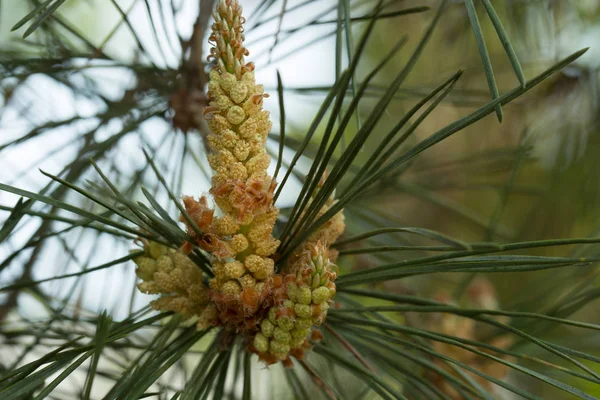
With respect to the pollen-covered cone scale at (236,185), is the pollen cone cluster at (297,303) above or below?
below

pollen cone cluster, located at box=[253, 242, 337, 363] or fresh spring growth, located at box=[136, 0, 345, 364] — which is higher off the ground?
fresh spring growth, located at box=[136, 0, 345, 364]

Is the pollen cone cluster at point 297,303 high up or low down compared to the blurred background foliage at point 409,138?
down

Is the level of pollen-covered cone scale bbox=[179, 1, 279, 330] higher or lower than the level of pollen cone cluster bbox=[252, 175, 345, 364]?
higher

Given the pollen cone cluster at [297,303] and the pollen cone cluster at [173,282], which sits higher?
the pollen cone cluster at [173,282]

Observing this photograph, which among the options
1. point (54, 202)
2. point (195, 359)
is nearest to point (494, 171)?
point (54, 202)

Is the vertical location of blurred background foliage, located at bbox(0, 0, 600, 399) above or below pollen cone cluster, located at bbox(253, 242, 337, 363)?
above

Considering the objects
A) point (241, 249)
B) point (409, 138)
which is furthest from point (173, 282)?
point (409, 138)

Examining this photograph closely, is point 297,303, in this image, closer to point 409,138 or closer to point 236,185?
point 236,185

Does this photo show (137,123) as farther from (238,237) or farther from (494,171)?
(494,171)
